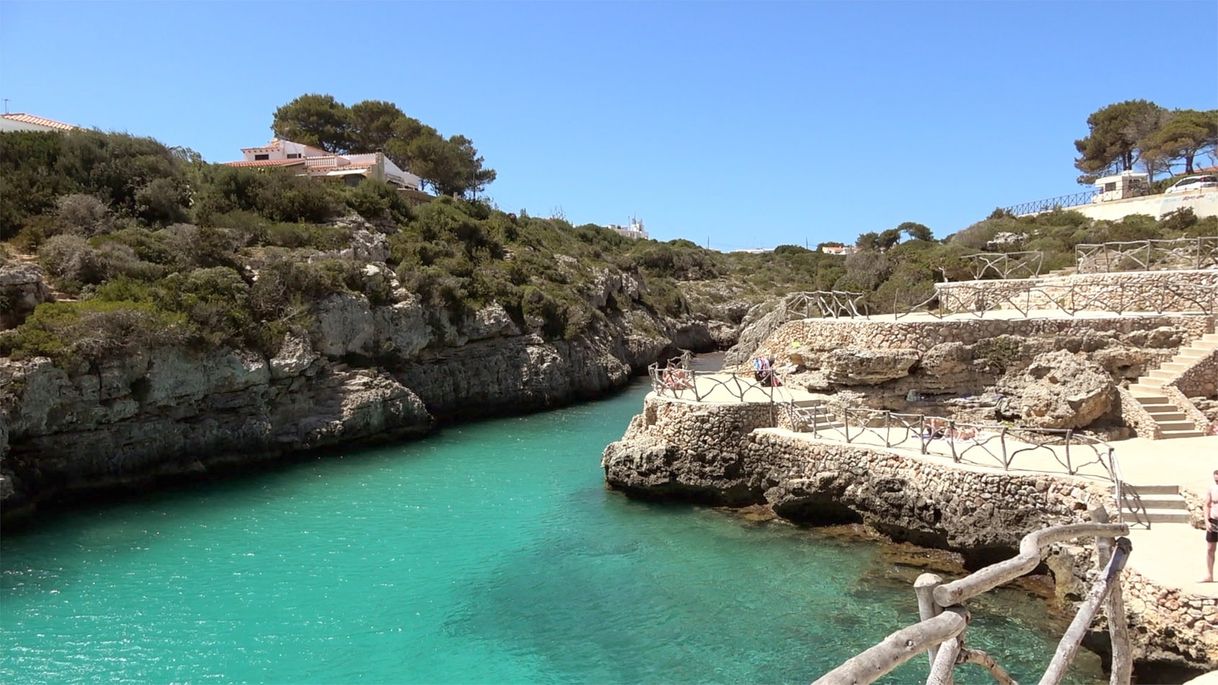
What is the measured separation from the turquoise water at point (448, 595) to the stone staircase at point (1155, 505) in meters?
2.23

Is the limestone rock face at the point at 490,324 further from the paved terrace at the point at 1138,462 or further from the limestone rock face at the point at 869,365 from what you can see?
the limestone rock face at the point at 869,365

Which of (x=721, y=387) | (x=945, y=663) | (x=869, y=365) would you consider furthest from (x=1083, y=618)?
(x=721, y=387)

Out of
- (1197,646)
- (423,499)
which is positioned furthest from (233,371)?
(1197,646)

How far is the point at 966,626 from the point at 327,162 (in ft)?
175

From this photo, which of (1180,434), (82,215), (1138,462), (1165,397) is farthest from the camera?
(82,215)

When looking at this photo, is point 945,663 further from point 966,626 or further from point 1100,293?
point 1100,293

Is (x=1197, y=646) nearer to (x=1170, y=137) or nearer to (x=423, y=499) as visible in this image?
(x=423, y=499)

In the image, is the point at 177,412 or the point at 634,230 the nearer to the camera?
the point at 177,412

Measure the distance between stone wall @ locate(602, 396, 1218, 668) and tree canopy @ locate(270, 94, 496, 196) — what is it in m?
46.4

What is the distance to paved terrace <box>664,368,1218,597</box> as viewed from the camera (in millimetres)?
9328

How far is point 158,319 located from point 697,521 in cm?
1819

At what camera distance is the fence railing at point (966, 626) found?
3471 mm

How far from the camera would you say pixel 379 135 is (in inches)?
2441

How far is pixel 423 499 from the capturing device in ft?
63.8
